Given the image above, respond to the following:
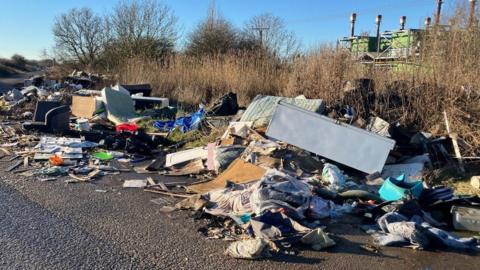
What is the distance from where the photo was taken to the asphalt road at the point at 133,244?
12.2 feet

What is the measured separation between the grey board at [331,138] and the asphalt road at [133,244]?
7.20ft

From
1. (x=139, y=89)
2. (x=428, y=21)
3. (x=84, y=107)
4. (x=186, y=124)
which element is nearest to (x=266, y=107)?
(x=186, y=124)

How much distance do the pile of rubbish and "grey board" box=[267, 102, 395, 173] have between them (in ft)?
0.06

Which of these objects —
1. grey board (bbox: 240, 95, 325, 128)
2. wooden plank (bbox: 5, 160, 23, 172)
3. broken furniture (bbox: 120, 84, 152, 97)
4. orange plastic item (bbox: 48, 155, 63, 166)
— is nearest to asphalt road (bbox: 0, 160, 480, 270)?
wooden plank (bbox: 5, 160, 23, 172)

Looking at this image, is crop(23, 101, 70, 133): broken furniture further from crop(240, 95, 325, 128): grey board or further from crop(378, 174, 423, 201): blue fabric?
crop(378, 174, 423, 201): blue fabric

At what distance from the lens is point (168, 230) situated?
4488 millimetres

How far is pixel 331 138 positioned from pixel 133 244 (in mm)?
4253

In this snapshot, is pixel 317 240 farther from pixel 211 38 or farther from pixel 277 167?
pixel 211 38

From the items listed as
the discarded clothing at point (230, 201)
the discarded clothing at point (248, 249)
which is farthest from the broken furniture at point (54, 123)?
the discarded clothing at point (248, 249)

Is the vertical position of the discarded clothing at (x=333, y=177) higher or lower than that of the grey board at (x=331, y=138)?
lower

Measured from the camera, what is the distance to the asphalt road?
12.2ft

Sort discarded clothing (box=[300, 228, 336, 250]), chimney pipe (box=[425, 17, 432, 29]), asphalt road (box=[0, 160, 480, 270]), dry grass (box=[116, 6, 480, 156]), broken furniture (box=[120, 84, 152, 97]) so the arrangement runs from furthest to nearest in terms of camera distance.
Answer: broken furniture (box=[120, 84, 152, 97]) → chimney pipe (box=[425, 17, 432, 29]) → dry grass (box=[116, 6, 480, 156]) → discarded clothing (box=[300, 228, 336, 250]) → asphalt road (box=[0, 160, 480, 270])

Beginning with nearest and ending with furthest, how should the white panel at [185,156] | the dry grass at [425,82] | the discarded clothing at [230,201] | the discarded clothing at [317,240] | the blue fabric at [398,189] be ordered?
the discarded clothing at [317,240] → the discarded clothing at [230,201] → the blue fabric at [398,189] → the white panel at [185,156] → the dry grass at [425,82]

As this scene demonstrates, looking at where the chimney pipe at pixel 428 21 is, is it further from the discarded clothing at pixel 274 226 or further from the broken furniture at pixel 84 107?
the broken furniture at pixel 84 107
